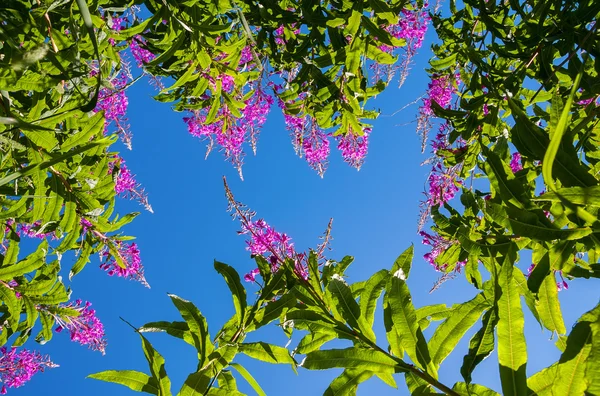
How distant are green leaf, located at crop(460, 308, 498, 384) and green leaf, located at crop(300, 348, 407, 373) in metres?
0.17

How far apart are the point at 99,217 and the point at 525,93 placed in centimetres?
253

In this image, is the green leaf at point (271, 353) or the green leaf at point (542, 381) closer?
the green leaf at point (542, 381)

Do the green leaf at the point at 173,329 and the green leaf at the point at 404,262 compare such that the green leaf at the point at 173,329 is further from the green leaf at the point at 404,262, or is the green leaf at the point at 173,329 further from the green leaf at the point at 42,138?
the green leaf at the point at 42,138

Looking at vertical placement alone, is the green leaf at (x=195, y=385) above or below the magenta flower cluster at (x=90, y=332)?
below

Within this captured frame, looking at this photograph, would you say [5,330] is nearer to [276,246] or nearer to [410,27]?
[276,246]

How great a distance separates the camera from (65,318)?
2389 mm

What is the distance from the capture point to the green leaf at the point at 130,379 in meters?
1.13

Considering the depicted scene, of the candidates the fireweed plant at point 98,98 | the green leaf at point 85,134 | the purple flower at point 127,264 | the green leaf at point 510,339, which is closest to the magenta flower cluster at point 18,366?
the fireweed plant at point 98,98

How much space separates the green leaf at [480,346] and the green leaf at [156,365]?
682 millimetres

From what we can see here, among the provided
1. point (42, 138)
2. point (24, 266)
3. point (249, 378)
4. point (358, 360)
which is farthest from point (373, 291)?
point (24, 266)

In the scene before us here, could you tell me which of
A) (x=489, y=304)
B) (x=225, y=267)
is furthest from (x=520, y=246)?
(x=225, y=267)

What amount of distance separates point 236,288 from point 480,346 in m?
0.77

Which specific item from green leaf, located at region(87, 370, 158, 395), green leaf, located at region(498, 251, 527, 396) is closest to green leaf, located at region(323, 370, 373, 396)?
green leaf, located at region(498, 251, 527, 396)

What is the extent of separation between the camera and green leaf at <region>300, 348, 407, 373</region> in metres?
0.98
